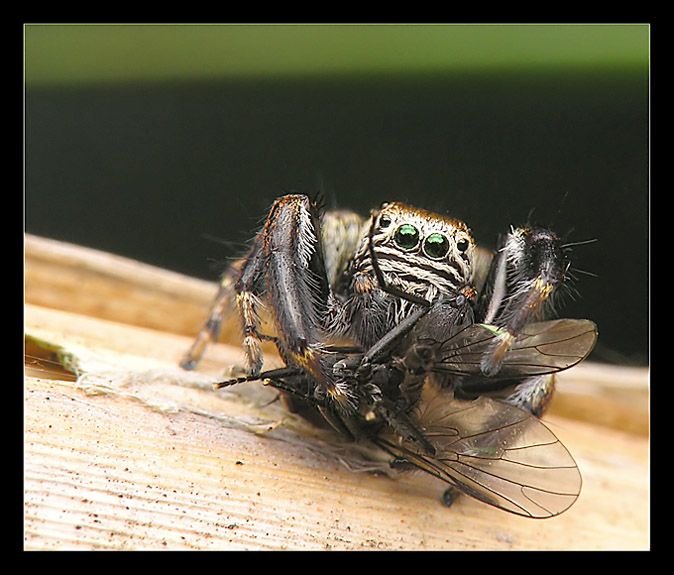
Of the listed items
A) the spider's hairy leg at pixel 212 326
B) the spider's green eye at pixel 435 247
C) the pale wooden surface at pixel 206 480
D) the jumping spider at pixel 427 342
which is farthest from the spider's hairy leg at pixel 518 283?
the spider's hairy leg at pixel 212 326

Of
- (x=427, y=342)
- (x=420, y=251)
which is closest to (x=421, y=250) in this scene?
(x=420, y=251)

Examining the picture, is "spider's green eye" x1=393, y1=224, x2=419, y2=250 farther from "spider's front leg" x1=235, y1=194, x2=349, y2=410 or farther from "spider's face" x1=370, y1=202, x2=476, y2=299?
"spider's front leg" x1=235, y1=194, x2=349, y2=410

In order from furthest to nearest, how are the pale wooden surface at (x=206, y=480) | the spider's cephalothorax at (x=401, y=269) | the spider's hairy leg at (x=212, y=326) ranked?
the spider's hairy leg at (x=212, y=326)
the spider's cephalothorax at (x=401, y=269)
the pale wooden surface at (x=206, y=480)

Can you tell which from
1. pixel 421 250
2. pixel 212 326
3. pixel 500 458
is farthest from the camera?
pixel 212 326

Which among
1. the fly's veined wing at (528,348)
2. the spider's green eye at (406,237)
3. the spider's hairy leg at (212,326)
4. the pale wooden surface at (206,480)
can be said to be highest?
the spider's green eye at (406,237)

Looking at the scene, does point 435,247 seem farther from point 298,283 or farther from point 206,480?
point 206,480

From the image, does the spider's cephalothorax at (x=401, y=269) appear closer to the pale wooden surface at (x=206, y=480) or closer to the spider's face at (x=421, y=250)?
the spider's face at (x=421, y=250)
